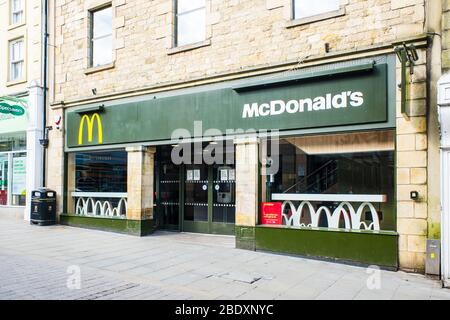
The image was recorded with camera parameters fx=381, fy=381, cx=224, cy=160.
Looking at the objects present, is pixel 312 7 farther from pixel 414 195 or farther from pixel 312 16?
pixel 414 195

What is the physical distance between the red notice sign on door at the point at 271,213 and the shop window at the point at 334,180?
12cm

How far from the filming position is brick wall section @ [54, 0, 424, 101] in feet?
24.5

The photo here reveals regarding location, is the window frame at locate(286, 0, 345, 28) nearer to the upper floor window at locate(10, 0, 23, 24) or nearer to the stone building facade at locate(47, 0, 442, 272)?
the stone building facade at locate(47, 0, 442, 272)

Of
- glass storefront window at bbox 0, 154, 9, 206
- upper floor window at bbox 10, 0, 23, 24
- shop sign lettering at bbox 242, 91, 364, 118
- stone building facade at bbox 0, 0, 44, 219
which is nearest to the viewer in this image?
shop sign lettering at bbox 242, 91, 364, 118

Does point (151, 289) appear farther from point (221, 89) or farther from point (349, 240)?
point (221, 89)

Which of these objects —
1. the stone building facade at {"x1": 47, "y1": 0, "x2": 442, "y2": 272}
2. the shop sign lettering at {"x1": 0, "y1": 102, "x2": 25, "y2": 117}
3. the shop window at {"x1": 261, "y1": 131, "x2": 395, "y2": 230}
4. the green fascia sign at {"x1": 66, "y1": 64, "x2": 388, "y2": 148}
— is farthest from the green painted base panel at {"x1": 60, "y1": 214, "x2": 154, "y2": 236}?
the shop sign lettering at {"x1": 0, "y1": 102, "x2": 25, "y2": 117}

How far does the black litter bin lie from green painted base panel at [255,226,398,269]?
752 cm

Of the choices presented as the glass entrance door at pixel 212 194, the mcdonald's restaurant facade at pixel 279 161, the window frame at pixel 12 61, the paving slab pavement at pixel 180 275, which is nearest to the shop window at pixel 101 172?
the mcdonald's restaurant facade at pixel 279 161

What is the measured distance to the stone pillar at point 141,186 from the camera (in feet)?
34.8

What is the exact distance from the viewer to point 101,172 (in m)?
12.2

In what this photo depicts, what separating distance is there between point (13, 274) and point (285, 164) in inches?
227

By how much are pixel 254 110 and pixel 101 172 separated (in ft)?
19.6

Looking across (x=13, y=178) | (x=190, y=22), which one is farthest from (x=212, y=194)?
(x=13, y=178)

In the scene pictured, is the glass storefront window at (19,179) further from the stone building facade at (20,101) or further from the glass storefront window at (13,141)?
the glass storefront window at (13,141)
